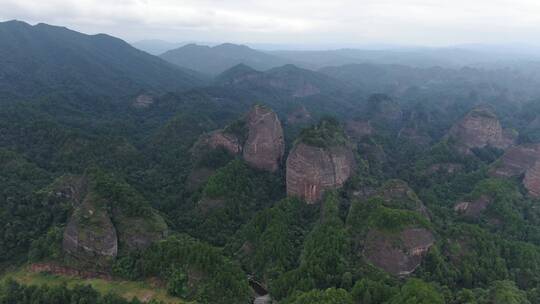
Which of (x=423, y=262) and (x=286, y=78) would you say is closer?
(x=423, y=262)

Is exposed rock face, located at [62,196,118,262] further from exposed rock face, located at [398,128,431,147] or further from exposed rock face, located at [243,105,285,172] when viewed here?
exposed rock face, located at [398,128,431,147]

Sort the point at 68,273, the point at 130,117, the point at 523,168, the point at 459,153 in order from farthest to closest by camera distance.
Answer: the point at 130,117
the point at 459,153
the point at 523,168
the point at 68,273

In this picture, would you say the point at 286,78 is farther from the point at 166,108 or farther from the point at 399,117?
the point at 166,108

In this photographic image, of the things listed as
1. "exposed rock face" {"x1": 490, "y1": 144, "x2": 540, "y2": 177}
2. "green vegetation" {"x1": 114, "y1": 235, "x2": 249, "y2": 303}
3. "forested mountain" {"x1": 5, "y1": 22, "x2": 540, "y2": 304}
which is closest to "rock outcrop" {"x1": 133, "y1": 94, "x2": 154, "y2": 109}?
"forested mountain" {"x1": 5, "y1": 22, "x2": 540, "y2": 304}

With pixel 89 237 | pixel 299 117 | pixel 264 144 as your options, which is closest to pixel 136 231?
pixel 89 237

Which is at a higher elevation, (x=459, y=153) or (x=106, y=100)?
(x=106, y=100)

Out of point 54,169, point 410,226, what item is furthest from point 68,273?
point 410,226

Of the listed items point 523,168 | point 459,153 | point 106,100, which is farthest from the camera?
point 106,100
